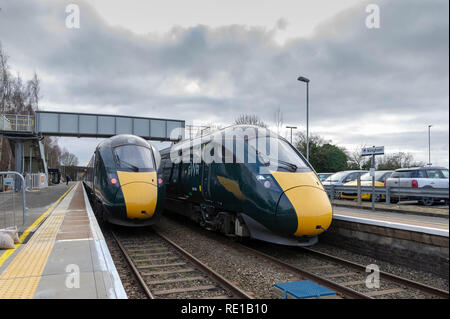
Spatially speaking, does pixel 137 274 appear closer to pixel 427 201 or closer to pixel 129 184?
pixel 129 184

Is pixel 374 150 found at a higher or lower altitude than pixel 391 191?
higher

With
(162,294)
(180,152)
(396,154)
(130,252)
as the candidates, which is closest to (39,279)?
(162,294)

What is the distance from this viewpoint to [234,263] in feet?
24.0

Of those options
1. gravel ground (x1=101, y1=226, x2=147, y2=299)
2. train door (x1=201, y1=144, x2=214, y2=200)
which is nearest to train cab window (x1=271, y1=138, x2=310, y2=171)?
train door (x1=201, y1=144, x2=214, y2=200)

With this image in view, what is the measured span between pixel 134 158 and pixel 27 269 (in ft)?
16.5

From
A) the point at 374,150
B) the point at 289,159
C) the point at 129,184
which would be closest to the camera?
the point at 289,159

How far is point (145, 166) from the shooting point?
1025 cm

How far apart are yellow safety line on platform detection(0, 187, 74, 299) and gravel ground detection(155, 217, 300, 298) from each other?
3.25 metres

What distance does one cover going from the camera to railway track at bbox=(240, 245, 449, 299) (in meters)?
5.51

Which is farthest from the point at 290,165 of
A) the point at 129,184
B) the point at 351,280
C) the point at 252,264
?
the point at 129,184

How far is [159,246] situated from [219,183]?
2.48m

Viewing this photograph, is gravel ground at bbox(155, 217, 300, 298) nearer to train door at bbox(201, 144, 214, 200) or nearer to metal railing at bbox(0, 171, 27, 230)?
train door at bbox(201, 144, 214, 200)

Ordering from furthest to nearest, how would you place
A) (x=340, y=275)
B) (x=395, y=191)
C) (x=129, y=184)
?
1. (x=395, y=191)
2. (x=129, y=184)
3. (x=340, y=275)
